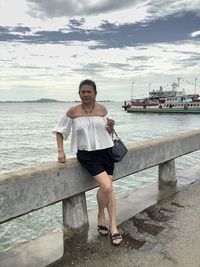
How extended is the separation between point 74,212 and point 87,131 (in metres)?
1.10

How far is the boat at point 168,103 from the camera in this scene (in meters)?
88.2

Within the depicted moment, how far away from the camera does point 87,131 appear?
14.2 feet

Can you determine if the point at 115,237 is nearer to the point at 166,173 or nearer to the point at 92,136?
the point at 92,136

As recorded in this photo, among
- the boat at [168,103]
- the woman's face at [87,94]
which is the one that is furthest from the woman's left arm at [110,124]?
the boat at [168,103]

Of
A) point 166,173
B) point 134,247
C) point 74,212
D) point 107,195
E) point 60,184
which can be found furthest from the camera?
point 166,173

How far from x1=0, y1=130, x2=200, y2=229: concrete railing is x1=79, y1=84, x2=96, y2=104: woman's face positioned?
0.78 meters

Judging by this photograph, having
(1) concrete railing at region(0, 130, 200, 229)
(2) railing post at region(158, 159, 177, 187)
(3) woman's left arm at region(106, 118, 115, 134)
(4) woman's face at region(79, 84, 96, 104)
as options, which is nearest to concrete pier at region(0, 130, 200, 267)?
(1) concrete railing at region(0, 130, 200, 229)

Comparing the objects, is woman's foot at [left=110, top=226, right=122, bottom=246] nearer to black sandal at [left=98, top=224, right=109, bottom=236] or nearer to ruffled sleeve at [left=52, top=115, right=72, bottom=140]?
black sandal at [left=98, top=224, right=109, bottom=236]

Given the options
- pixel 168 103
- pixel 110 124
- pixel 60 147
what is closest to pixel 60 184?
pixel 60 147

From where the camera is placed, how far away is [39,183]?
402 cm

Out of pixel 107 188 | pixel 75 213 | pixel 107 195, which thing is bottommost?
pixel 75 213

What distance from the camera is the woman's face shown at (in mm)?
4328

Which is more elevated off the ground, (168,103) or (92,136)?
(92,136)

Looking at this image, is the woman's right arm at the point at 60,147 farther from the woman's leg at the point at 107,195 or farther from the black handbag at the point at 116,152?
the black handbag at the point at 116,152
